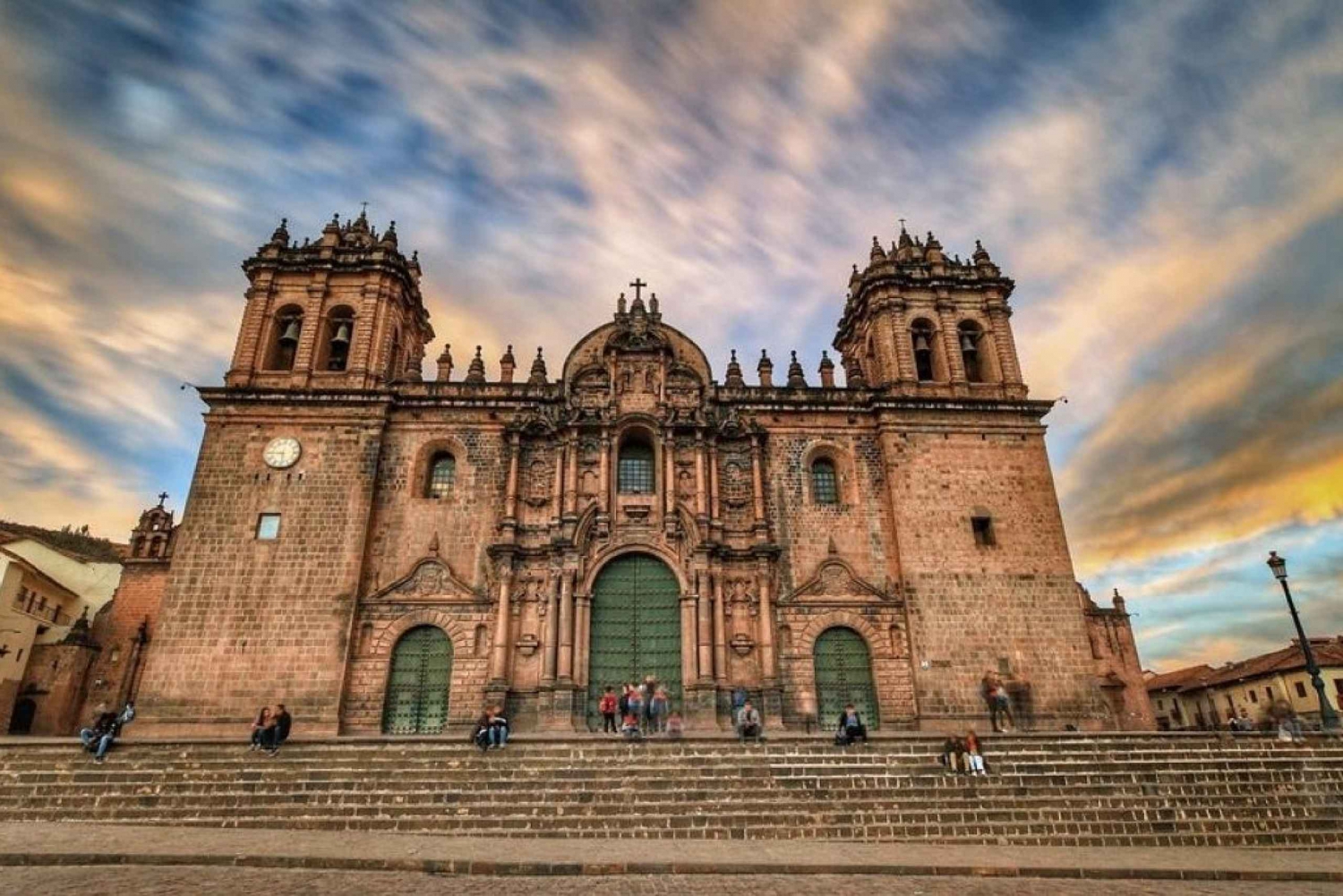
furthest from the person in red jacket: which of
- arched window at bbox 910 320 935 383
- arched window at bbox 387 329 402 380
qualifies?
arched window at bbox 910 320 935 383

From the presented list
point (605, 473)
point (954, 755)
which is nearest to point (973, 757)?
point (954, 755)

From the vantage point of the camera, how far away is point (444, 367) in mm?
23234

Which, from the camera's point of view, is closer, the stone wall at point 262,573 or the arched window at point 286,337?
the stone wall at point 262,573

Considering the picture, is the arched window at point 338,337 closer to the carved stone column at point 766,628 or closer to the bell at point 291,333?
the bell at point 291,333

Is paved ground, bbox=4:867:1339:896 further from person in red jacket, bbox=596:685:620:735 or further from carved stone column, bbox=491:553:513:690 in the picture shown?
carved stone column, bbox=491:553:513:690

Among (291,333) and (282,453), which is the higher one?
(291,333)

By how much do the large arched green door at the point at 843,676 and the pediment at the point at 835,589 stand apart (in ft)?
2.84

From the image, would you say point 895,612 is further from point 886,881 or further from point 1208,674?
point 1208,674

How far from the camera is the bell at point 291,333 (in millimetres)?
23616

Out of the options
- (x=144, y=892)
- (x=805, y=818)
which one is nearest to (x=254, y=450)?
(x=144, y=892)

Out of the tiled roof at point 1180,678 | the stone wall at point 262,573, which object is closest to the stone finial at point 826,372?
the stone wall at point 262,573

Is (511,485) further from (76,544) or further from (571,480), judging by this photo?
(76,544)

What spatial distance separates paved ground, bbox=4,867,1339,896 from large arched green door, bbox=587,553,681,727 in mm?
10133

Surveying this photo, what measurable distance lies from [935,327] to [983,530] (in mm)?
7169
